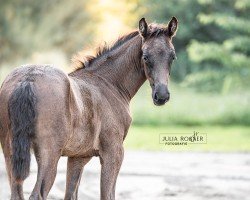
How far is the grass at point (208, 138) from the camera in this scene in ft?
62.9

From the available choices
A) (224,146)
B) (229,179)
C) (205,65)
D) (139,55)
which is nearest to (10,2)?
(205,65)

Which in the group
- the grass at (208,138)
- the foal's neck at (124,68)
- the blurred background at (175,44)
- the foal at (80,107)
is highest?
the blurred background at (175,44)

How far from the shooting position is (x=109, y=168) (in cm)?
714

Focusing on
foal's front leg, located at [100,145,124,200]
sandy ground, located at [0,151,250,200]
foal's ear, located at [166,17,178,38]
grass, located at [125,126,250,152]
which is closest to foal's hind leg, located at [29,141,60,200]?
foal's front leg, located at [100,145,124,200]

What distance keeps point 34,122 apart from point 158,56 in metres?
1.73

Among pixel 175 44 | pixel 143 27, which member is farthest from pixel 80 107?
pixel 175 44

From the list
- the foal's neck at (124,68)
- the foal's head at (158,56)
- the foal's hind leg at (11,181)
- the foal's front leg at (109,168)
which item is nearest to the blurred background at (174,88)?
the foal's neck at (124,68)

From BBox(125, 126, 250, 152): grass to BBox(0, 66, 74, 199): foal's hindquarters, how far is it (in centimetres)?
1235

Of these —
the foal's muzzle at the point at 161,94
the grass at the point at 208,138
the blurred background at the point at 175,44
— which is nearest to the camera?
the foal's muzzle at the point at 161,94

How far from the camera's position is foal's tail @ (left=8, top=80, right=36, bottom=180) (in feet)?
18.9

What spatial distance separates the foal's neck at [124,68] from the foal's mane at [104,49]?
0.13 feet

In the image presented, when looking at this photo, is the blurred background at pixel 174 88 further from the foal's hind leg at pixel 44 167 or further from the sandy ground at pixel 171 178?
the foal's hind leg at pixel 44 167

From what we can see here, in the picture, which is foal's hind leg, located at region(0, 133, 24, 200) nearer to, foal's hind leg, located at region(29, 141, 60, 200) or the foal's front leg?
foal's hind leg, located at region(29, 141, 60, 200)

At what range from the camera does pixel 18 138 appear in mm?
5762
